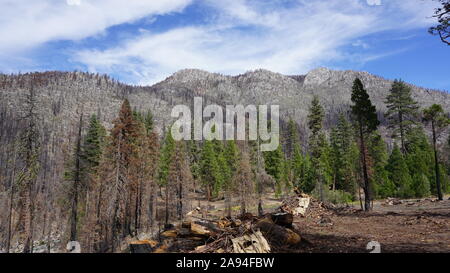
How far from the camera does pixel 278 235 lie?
9156mm

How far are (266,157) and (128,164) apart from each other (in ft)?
104

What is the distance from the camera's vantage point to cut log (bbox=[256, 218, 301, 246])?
354 inches

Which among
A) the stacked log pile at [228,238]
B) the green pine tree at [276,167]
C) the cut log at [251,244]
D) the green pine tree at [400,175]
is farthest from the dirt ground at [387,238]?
the green pine tree at [276,167]

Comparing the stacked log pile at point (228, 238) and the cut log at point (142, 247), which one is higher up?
the stacked log pile at point (228, 238)

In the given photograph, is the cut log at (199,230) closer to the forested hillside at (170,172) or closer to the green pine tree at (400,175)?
the forested hillside at (170,172)

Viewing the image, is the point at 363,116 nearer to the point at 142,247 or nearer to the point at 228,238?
the point at 228,238

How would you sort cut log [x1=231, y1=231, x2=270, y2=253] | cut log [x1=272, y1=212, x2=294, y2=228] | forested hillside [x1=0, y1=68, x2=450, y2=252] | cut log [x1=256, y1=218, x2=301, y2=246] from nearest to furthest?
cut log [x1=231, y1=231, x2=270, y2=253]
cut log [x1=256, y1=218, x2=301, y2=246]
cut log [x1=272, y1=212, x2=294, y2=228]
forested hillside [x1=0, y1=68, x2=450, y2=252]

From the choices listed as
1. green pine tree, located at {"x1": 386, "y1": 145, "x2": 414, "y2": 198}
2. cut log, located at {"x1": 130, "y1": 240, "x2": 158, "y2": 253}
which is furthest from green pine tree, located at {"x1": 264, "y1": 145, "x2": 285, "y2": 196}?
cut log, located at {"x1": 130, "y1": 240, "x2": 158, "y2": 253}

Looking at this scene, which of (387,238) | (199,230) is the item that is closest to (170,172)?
(199,230)

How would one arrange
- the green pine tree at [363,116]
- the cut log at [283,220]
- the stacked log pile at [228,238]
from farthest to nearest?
the green pine tree at [363,116] < the cut log at [283,220] < the stacked log pile at [228,238]

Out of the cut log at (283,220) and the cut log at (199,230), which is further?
the cut log at (283,220)

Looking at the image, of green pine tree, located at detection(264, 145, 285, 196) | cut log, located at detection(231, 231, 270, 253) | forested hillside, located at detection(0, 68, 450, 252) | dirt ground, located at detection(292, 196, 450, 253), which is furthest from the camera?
green pine tree, located at detection(264, 145, 285, 196)

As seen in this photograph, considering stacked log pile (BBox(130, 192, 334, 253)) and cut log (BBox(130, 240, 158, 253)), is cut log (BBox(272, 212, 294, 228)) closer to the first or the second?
stacked log pile (BBox(130, 192, 334, 253))

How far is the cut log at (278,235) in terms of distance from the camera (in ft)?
29.5
